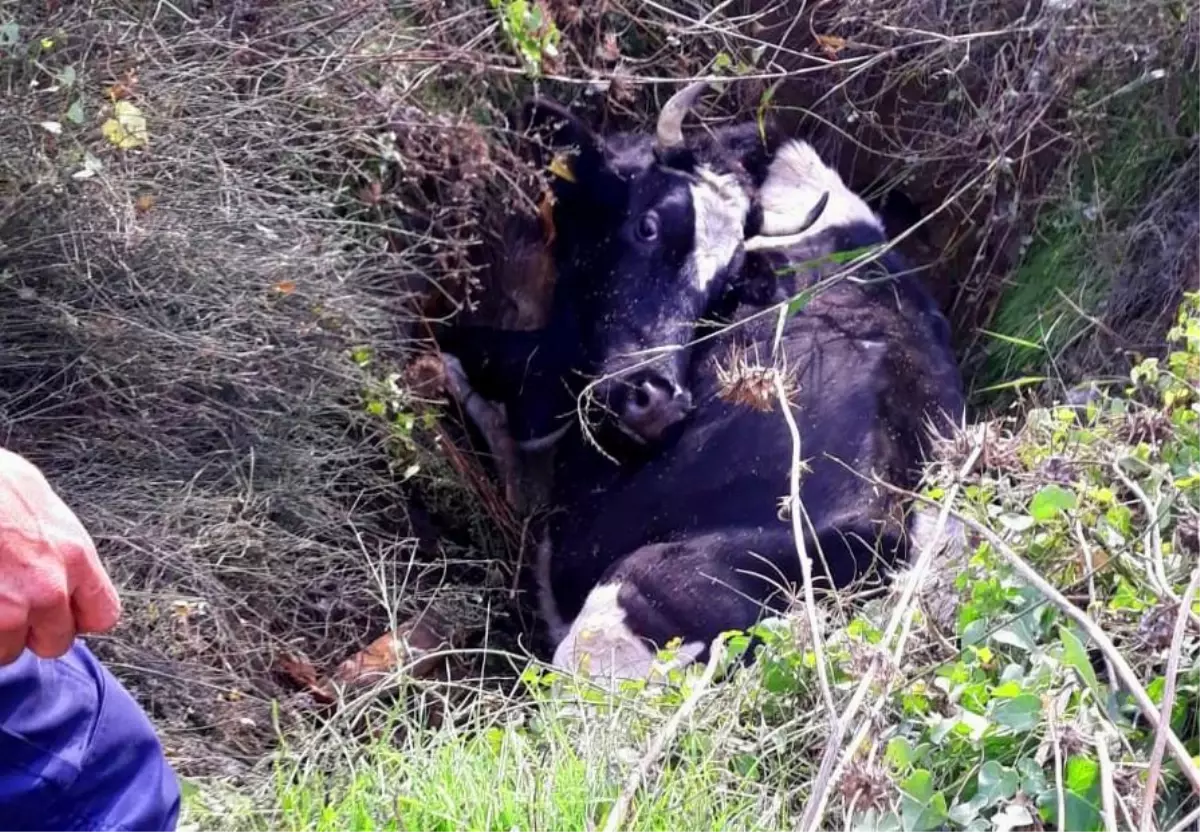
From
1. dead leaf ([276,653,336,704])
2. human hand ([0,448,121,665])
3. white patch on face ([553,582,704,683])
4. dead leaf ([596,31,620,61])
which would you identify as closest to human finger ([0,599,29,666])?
human hand ([0,448,121,665])

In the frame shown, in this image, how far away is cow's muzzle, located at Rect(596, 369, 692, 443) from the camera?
431 centimetres

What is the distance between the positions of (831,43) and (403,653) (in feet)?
8.01

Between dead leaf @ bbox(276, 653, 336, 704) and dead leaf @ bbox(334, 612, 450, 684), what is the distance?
5 cm

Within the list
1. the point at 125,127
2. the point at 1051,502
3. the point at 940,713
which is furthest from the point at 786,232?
the point at 940,713

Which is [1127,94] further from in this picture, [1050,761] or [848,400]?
[1050,761]

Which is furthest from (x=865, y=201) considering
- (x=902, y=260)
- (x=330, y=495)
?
(x=330, y=495)

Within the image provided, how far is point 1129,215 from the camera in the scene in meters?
4.56

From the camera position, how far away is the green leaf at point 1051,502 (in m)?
2.54

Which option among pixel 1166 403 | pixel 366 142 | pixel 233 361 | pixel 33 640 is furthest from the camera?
pixel 366 142

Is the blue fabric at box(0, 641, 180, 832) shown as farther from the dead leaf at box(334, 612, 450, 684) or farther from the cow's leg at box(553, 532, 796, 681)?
the cow's leg at box(553, 532, 796, 681)

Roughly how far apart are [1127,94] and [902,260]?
0.84 m

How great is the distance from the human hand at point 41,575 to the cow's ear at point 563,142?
287 centimetres

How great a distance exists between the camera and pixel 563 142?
4.59 metres

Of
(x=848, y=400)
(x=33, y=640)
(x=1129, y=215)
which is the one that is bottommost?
(x=848, y=400)
